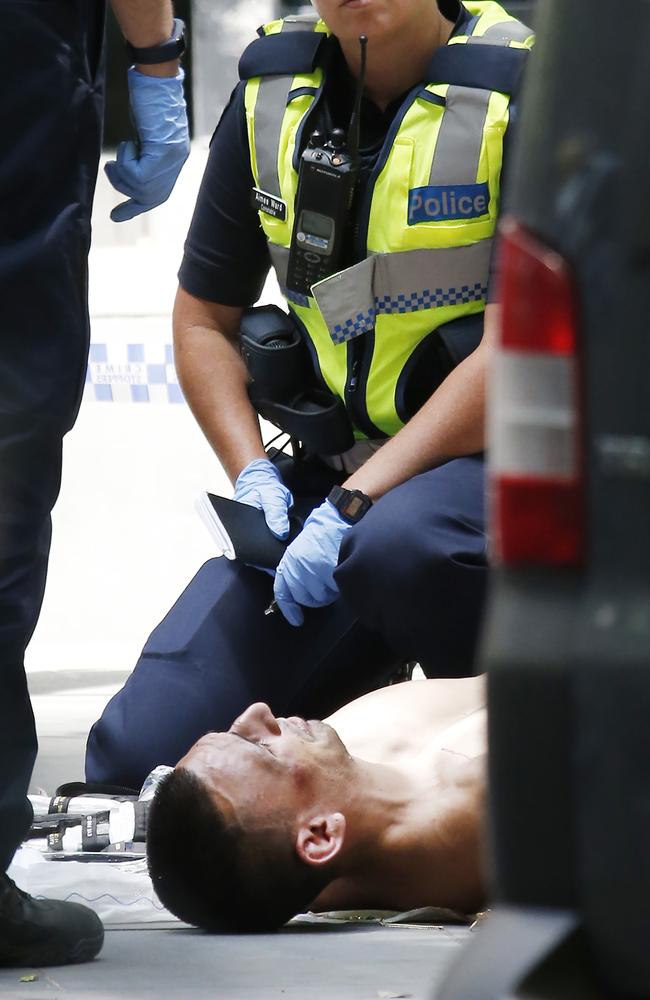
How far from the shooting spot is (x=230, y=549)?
3309 mm

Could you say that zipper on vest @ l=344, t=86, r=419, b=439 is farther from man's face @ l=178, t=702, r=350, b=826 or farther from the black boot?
the black boot

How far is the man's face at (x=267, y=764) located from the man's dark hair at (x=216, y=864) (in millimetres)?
23

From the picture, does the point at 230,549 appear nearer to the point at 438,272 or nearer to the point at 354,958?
the point at 438,272

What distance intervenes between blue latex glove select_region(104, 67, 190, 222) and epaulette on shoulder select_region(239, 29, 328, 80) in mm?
843

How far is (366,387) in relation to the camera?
10.8 feet

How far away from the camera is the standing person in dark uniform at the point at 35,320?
1.97 meters

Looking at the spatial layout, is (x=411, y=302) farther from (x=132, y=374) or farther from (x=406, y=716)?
(x=132, y=374)

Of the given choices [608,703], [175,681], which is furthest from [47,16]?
[175,681]

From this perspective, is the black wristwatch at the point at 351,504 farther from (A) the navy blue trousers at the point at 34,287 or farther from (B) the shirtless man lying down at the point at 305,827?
(A) the navy blue trousers at the point at 34,287

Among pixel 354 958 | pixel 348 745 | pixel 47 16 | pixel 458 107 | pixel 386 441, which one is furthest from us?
pixel 386 441

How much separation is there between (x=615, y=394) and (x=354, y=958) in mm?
1239

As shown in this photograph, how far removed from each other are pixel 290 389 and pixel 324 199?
0.44 meters

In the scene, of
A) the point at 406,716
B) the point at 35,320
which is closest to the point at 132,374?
the point at 406,716

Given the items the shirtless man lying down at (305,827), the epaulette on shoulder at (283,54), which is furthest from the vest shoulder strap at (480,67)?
the shirtless man lying down at (305,827)
